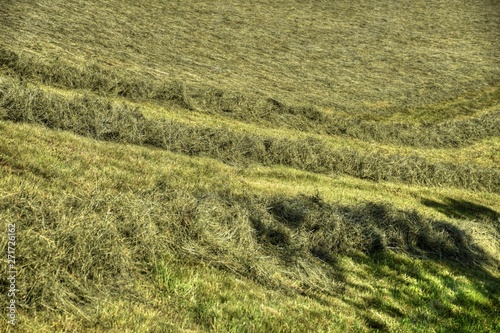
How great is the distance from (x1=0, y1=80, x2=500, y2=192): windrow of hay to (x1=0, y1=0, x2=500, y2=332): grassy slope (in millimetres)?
73

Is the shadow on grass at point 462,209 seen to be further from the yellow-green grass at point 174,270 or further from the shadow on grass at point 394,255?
the yellow-green grass at point 174,270

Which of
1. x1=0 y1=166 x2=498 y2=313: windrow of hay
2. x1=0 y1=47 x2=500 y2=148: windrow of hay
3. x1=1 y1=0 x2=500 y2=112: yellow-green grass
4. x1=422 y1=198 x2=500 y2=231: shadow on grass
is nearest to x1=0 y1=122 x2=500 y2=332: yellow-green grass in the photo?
x1=0 y1=166 x2=498 y2=313: windrow of hay

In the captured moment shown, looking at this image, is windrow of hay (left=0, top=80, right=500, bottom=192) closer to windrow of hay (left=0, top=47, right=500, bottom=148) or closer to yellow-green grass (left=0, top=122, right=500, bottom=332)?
yellow-green grass (left=0, top=122, right=500, bottom=332)

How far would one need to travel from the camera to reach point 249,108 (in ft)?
81.5

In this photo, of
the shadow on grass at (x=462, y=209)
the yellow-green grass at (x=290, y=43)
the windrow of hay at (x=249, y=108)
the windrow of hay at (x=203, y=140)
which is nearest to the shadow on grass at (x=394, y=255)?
the shadow on grass at (x=462, y=209)

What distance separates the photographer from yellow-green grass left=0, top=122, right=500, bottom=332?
5.52m

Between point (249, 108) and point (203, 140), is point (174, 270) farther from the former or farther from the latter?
point (249, 108)

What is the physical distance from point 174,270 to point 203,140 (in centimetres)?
1022

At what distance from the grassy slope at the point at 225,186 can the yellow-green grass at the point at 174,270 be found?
34 mm

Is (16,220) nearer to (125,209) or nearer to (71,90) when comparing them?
(125,209)

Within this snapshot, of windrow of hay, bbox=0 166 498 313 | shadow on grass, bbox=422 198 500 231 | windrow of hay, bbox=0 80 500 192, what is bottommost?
shadow on grass, bbox=422 198 500 231

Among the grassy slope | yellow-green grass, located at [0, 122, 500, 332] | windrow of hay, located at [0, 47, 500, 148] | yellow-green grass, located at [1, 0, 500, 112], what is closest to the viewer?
yellow-green grass, located at [0, 122, 500, 332]

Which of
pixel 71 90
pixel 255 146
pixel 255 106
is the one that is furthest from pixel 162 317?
pixel 255 106

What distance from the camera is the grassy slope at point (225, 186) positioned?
6148mm
